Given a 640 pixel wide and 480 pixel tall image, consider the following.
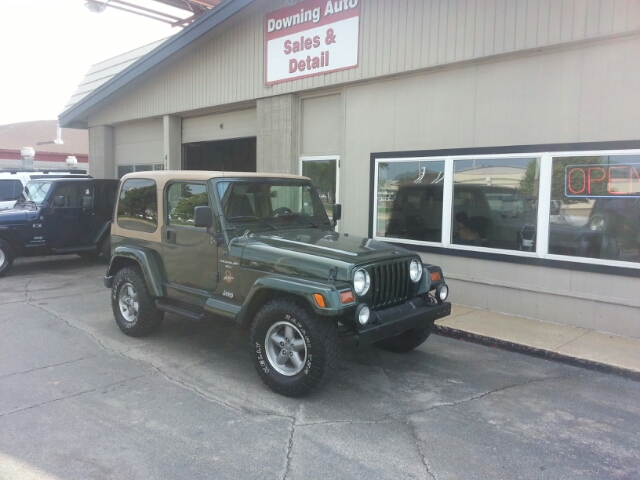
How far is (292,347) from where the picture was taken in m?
4.50

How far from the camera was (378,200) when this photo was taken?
9117mm

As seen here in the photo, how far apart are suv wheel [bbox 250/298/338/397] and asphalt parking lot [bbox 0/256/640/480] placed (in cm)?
19

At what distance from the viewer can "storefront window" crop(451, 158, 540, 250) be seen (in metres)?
7.24

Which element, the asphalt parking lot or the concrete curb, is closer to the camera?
the asphalt parking lot

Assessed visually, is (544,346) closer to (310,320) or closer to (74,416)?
(310,320)

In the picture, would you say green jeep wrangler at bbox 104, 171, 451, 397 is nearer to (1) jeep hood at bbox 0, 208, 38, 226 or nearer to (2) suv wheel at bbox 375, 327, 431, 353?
(2) suv wheel at bbox 375, 327, 431, 353

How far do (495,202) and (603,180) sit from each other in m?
1.50

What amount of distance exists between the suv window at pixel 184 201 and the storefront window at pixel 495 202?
4263mm

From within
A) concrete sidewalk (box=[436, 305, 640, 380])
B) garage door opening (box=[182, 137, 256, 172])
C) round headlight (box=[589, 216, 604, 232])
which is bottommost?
concrete sidewalk (box=[436, 305, 640, 380])

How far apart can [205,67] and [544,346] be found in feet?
32.9

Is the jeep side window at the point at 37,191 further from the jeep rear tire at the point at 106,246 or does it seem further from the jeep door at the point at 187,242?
the jeep door at the point at 187,242

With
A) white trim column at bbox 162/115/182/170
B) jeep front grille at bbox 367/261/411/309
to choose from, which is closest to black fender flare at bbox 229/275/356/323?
jeep front grille at bbox 367/261/411/309

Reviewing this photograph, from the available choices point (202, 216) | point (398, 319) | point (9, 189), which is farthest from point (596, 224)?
point (9, 189)

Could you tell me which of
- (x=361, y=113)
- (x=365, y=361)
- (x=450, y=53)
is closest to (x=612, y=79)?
(x=450, y=53)
